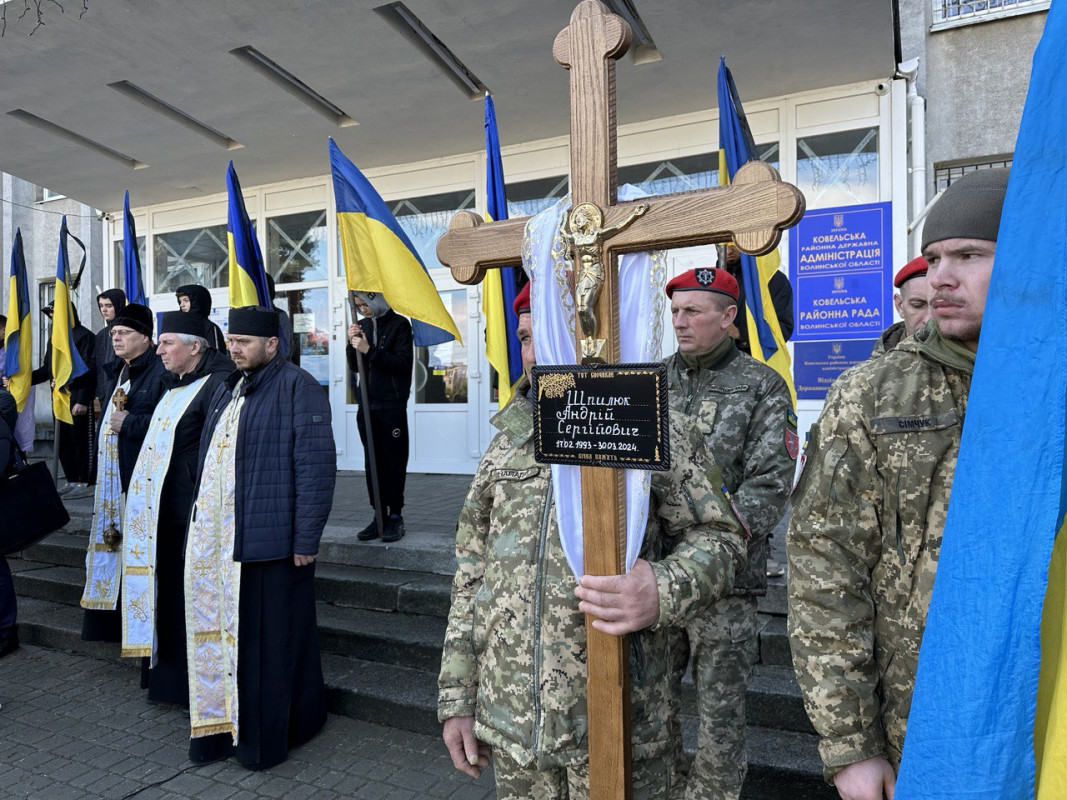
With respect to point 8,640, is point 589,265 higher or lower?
higher

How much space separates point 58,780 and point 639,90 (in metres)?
6.83

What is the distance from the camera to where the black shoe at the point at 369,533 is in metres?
5.79

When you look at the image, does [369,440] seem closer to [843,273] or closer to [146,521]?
[146,521]

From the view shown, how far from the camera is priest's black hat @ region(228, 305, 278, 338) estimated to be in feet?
12.9

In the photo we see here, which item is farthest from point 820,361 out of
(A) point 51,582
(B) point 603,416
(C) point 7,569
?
(A) point 51,582

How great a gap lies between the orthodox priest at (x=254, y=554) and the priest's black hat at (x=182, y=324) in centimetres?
77

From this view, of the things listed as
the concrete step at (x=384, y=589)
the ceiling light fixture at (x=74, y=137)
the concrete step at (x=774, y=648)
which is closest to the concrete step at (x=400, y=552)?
the concrete step at (x=384, y=589)

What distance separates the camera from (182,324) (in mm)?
4547

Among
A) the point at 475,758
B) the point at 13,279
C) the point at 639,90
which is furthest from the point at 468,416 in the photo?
the point at 475,758

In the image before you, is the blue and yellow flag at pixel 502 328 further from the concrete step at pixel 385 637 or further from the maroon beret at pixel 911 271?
the maroon beret at pixel 911 271

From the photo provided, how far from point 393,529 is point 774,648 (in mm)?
3000

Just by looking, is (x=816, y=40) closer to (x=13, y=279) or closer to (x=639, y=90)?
(x=639, y=90)

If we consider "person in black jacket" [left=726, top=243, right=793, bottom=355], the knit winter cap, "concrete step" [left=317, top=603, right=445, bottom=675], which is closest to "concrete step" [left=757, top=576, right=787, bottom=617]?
"person in black jacket" [left=726, top=243, right=793, bottom=355]

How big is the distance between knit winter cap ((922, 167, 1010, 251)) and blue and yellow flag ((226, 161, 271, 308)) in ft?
14.3
